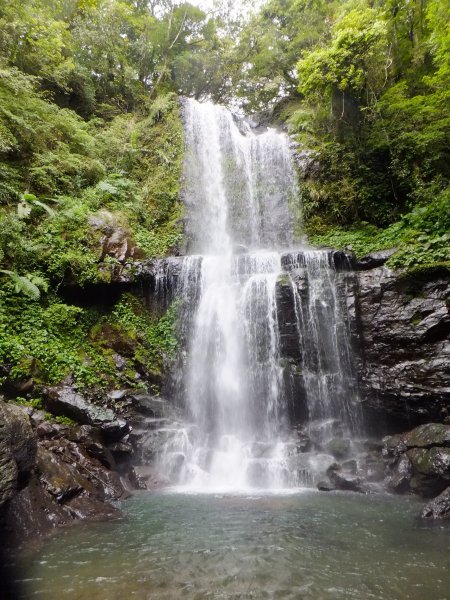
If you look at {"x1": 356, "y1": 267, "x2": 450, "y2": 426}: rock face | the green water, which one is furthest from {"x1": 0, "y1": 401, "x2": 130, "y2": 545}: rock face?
{"x1": 356, "y1": 267, "x2": 450, "y2": 426}: rock face

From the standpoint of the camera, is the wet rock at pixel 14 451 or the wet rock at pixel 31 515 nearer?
the wet rock at pixel 14 451

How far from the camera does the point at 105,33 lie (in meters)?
18.5

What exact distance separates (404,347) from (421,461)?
297 cm

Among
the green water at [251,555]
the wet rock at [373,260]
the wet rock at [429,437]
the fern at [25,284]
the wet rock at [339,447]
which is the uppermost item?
the wet rock at [373,260]

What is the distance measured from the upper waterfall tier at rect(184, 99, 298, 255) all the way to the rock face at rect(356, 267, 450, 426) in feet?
20.2

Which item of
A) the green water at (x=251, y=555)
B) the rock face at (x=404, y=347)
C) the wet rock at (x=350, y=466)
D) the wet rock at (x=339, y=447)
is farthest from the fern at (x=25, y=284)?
the rock face at (x=404, y=347)

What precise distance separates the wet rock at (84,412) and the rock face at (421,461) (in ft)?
19.5

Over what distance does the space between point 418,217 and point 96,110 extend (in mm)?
16072

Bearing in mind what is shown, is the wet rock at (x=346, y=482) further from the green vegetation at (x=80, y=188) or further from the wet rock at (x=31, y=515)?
the green vegetation at (x=80, y=188)

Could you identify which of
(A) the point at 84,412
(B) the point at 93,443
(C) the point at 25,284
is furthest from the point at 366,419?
(C) the point at 25,284

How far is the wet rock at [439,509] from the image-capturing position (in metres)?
5.75

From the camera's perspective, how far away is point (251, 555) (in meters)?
4.62

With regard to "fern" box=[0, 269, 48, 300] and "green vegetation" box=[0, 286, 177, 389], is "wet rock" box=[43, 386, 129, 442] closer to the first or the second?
"green vegetation" box=[0, 286, 177, 389]

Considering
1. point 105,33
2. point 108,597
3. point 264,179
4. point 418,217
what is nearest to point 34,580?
point 108,597
